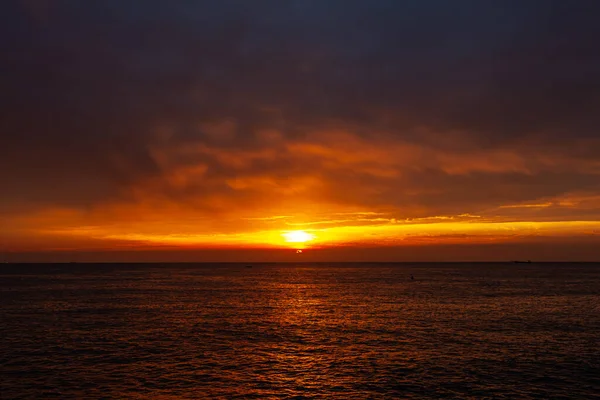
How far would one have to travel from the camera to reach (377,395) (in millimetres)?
34938

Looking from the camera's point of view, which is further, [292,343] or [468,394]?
[292,343]

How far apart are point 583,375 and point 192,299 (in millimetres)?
82598

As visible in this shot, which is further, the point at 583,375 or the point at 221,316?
the point at 221,316

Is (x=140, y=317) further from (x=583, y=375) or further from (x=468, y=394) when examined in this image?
(x=583, y=375)

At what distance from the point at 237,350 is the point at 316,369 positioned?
37.6 ft

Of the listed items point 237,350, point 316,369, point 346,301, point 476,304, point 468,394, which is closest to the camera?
point 468,394

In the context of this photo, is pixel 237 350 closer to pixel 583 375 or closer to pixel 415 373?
pixel 415 373

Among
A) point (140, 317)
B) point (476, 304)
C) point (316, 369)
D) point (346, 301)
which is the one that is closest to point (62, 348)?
point (140, 317)

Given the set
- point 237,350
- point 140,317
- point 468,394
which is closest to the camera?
point 468,394

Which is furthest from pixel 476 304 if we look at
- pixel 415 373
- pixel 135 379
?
pixel 135 379

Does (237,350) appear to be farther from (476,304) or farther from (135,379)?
(476,304)

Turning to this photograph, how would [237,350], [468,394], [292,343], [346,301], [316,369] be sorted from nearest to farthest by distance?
[468,394] < [316,369] < [237,350] < [292,343] < [346,301]

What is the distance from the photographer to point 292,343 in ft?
177

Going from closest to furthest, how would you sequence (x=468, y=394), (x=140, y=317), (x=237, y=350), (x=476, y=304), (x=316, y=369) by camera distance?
(x=468, y=394) < (x=316, y=369) < (x=237, y=350) < (x=140, y=317) < (x=476, y=304)
